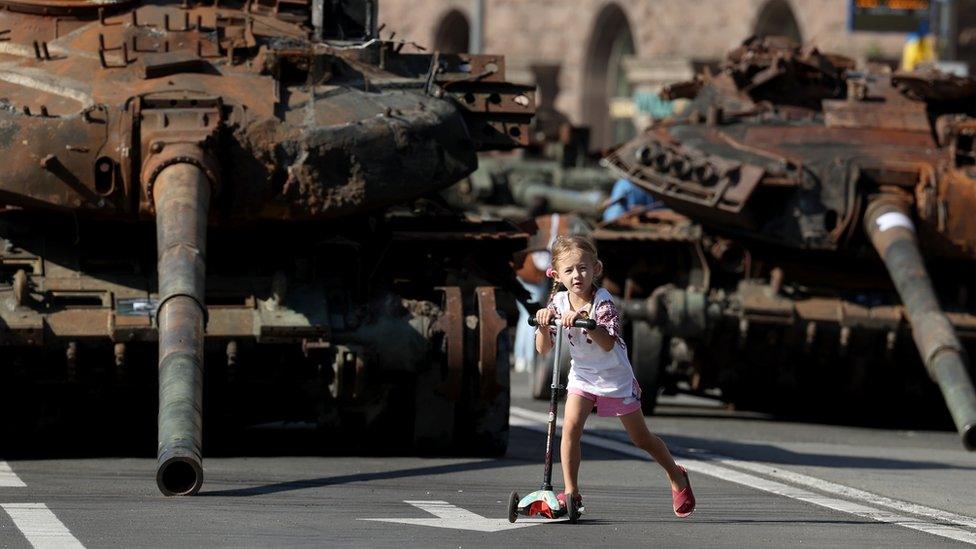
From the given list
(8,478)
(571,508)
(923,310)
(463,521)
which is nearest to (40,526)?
(463,521)

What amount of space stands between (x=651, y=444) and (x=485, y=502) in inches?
38.8

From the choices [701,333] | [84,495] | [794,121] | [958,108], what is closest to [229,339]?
[84,495]

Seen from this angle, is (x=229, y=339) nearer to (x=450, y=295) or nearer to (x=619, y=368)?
(x=450, y=295)

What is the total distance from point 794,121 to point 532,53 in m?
32.9

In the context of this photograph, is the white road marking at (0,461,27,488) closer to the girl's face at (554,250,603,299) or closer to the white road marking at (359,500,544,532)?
the white road marking at (359,500,544,532)

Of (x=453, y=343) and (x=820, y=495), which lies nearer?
(x=820, y=495)

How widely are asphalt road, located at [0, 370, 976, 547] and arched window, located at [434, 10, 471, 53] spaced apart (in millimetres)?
39457

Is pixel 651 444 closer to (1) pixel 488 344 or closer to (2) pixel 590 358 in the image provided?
(2) pixel 590 358

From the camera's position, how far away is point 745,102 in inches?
731

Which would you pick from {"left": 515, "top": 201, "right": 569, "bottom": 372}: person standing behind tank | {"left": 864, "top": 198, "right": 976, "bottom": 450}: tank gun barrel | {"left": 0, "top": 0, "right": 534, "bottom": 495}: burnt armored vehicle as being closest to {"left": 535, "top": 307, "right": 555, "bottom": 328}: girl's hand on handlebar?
{"left": 0, "top": 0, "right": 534, "bottom": 495}: burnt armored vehicle

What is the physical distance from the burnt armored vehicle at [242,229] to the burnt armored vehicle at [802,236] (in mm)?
4167

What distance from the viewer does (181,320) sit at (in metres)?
11.0

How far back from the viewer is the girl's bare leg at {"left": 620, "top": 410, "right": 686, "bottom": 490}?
9860 mm

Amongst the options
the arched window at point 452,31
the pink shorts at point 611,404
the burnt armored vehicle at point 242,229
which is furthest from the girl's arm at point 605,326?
the arched window at point 452,31
